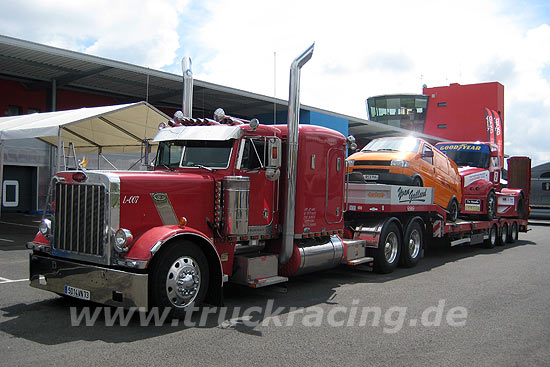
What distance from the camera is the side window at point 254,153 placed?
7262 millimetres

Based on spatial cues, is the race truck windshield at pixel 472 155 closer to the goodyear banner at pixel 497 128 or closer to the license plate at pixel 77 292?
the license plate at pixel 77 292

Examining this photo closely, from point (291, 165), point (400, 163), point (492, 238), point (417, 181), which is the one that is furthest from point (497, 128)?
point (291, 165)

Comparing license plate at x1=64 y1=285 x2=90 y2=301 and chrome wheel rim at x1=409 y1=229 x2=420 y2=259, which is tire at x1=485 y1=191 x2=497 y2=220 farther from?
license plate at x1=64 y1=285 x2=90 y2=301

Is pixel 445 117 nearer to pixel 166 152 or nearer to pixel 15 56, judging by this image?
pixel 15 56

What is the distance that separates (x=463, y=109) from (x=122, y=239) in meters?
57.5

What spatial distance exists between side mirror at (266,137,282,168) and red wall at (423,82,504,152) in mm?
51123

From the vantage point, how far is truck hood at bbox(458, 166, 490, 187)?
15102mm

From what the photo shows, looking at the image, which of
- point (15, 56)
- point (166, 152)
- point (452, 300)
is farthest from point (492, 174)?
point (15, 56)

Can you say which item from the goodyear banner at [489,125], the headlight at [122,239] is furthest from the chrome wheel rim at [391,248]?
the goodyear banner at [489,125]

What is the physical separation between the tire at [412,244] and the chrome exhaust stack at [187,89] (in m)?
5.18

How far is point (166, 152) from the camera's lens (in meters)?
7.65

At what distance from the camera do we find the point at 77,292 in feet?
19.8

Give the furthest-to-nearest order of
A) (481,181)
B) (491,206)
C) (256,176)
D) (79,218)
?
(491,206)
(481,181)
(256,176)
(79,218)

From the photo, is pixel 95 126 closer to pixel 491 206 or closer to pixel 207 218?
pixel 207 218
